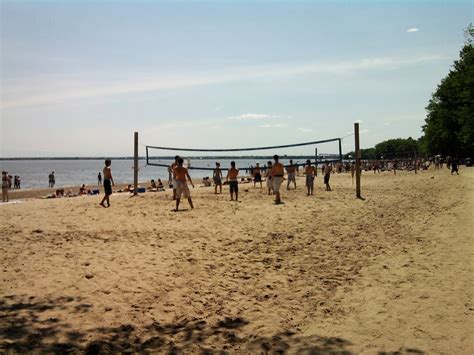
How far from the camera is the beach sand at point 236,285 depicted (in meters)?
4.17

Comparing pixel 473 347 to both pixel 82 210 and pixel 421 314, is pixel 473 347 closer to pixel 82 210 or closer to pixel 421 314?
pixel 421 314

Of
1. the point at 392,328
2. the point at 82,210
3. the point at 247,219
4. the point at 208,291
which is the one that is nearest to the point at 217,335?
the point at 208,291

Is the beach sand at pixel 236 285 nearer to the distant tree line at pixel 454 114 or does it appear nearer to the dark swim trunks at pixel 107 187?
the dark swim trunks at pixel 107 187

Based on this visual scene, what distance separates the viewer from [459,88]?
1490 inches

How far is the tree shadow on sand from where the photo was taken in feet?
12.6

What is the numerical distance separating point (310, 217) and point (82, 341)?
25.6 feet

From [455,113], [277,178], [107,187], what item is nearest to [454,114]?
[455,113]

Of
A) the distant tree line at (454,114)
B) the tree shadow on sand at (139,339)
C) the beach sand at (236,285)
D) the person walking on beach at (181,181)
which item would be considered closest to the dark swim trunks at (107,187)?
the person walking on beach at (181,181)

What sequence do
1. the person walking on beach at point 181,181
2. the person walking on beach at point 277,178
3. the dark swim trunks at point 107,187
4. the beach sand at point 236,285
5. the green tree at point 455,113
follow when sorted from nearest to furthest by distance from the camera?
the beach sand at point 236,285 → the person walking on beach at point 181,181 → the dark swim trunks at point 107,187 → the person walking on beach at point 277,178 → the green tree at point 455,113

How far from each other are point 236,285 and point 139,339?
1.98 metres

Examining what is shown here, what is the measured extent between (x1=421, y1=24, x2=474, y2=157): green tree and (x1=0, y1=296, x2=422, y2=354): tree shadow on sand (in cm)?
3291

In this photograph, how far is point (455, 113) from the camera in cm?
4059

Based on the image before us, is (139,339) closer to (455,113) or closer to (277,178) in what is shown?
(277,178)

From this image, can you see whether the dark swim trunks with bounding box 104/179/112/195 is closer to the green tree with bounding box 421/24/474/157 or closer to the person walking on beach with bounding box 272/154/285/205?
the person walking on beach with bounding box 272/154/285/205
